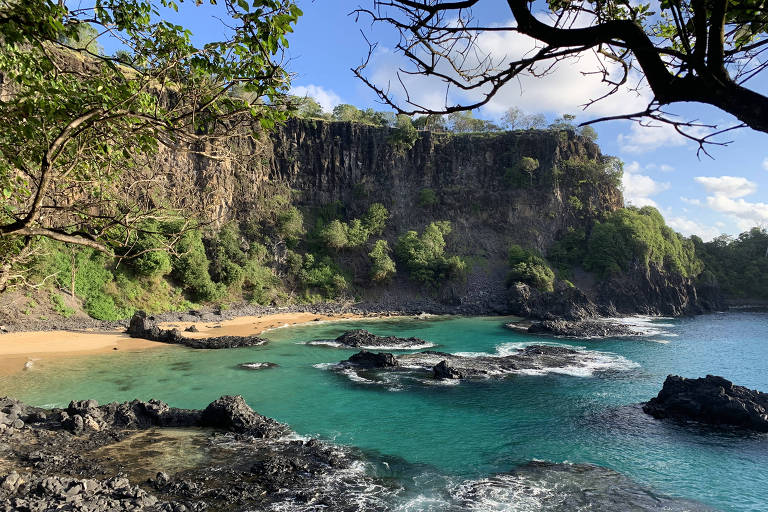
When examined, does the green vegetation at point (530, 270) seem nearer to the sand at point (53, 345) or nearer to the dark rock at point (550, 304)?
the dark rock at point (550, 304)

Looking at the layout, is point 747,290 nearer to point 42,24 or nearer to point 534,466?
point 534,466

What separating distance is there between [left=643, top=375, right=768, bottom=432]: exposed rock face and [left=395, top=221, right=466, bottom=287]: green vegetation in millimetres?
29141

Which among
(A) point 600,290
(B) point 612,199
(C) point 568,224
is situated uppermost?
(B) point 612,199

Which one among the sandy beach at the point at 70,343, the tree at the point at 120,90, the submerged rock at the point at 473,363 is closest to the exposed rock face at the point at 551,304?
the submerged rock at the point at 473,363

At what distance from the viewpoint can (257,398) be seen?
44.6ft

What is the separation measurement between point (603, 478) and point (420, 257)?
112 ft

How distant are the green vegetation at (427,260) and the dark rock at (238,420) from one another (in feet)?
106

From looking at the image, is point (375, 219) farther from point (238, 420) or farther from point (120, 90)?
point (120, 90)

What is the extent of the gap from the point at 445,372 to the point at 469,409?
3325 mm

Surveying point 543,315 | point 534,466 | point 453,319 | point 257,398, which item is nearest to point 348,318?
point 453,319

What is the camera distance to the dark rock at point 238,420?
10320 mm

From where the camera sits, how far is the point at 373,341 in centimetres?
2386

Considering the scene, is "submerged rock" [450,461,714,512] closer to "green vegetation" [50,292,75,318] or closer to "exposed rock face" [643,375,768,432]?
"exposed rock face" [643,375,768,432]

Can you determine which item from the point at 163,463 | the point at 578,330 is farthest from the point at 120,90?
the point at 578,330
